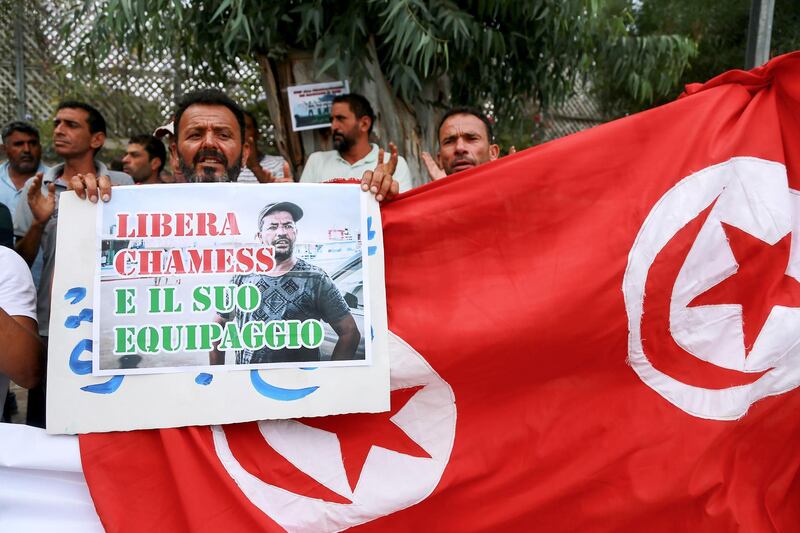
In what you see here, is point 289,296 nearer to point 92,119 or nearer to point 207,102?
point 207,102

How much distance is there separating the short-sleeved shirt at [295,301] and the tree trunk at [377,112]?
3171 mm

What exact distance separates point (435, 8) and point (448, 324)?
308 cm

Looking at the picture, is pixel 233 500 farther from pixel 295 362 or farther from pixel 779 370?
pixel 779 370

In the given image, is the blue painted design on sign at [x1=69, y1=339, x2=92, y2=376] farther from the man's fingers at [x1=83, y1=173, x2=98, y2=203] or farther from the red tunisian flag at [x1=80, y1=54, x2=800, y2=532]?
the man's fingers at [x1=83, y1=173, x2=98, y2=203]

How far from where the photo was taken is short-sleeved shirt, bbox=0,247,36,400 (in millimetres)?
Answer: 2287

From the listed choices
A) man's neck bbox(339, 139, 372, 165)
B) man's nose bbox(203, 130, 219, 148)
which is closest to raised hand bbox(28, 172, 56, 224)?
man's nose bbox(203, 130, 219, 148)

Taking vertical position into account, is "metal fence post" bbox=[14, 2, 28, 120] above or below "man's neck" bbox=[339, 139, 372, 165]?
above

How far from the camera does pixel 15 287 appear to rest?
233 cm

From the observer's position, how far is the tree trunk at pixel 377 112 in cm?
535

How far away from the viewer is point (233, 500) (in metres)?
2.19

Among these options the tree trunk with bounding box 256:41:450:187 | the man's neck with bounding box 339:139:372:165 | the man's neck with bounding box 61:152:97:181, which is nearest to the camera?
the man's neck with bounding box 61:152:97:181

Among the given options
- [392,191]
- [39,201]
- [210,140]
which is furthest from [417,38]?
[39,201]

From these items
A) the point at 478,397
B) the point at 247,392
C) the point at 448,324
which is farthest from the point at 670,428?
the point at 247,392

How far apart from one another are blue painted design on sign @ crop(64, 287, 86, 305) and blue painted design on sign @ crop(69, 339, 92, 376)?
12 cm
